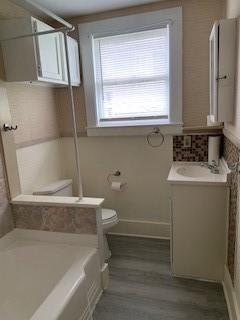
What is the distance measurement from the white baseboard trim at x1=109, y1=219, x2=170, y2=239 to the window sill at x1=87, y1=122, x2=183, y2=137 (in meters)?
1.02

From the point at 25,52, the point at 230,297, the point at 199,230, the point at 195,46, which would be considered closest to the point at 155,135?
the point at 195,46

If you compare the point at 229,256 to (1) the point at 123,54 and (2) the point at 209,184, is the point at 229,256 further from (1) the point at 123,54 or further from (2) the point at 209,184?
(1) the point at 123,54

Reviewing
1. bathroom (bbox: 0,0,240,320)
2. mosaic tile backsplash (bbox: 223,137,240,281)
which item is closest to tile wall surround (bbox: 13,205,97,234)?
bathroom (bbox: 0,0,240,320)

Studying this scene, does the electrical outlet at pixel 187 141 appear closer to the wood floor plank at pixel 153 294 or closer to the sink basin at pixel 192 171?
the sink basin at pixel 192 171

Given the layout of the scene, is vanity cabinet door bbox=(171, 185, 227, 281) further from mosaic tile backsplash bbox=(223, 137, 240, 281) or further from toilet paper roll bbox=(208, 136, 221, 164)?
toilet paper roll bbox=(208, 136, 221, 164)

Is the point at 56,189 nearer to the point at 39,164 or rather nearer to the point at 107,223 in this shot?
the point at 39,164

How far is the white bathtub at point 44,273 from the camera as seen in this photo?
57.9 inches

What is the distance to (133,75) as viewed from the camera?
257 centimetres

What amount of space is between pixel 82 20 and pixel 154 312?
2.81m

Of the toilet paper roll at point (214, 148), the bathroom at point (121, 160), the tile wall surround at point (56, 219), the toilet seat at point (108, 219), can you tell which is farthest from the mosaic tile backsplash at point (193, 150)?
the tile wall surround at point (56, 219)

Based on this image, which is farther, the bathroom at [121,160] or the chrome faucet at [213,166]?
the chrome faucet at [213,166]

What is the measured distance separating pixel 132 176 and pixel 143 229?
2.06ft

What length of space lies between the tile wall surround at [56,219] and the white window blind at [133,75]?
1276 mm

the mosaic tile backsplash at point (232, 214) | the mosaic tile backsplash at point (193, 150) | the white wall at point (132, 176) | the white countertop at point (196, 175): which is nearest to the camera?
the mosaic tile backsplash at point (232, 214)
